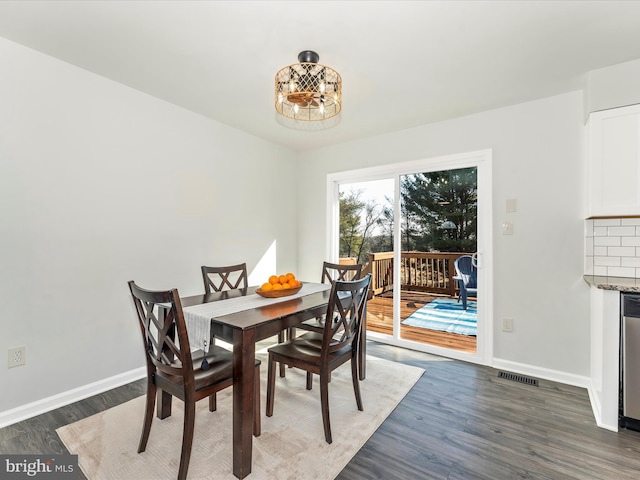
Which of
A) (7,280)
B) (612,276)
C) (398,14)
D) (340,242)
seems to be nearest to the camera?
(398,14)

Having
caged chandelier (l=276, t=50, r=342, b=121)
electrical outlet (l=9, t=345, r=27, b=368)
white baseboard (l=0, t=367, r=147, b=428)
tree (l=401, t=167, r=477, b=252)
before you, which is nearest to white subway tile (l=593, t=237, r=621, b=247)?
tree (l=401, t=167, r=477, b=252)

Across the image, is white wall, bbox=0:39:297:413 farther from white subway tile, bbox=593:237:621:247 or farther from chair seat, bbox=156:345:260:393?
white subway tile, bbox=593:237:621:247

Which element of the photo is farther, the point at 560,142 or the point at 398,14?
the point at 560,142

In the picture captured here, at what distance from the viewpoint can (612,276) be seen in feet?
7.97

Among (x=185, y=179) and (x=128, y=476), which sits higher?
(x=185, y=179)

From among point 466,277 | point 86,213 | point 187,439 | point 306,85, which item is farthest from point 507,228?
point 86,213

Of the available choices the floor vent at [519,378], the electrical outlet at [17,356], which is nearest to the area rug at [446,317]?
the floor vent at [519,378]

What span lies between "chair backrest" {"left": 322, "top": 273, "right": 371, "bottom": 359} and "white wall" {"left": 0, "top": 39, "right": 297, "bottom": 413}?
179 centimetres

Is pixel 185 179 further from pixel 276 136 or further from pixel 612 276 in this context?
pixel 612 276

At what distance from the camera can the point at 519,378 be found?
8.91 ft

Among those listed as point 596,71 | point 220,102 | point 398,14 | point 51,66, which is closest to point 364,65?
point 398,14

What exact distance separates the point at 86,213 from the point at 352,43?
2.31 metres

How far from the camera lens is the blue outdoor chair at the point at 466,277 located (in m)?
3.31

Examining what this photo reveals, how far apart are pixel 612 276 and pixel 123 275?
13.0 feet
